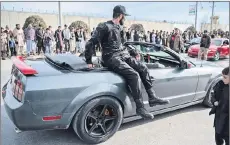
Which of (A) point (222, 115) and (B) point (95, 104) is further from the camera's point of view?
(B) point (95, 104)

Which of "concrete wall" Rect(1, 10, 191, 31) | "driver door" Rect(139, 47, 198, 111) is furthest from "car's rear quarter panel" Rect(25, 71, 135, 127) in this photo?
"concrete wall" Rect(1, 10, 191, 31)

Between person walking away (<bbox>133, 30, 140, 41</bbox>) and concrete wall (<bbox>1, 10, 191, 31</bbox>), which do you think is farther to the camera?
concrete wall (<bbox>1, 10, 191, 31</bbox>)

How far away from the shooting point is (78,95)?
2.96 m

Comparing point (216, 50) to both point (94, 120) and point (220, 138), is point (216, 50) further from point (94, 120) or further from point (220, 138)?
point (94, 120)

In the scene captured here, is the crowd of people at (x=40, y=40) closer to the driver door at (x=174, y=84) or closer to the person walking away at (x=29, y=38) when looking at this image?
the person walking away at (x=29, y=38)

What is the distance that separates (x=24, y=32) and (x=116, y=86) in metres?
10.5

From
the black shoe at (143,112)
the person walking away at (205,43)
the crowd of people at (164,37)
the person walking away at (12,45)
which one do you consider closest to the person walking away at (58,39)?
the person walking away at (12,45)

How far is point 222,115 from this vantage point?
2535mm

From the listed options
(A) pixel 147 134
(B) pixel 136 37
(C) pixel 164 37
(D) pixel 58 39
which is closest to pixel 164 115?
(A) pixel 147 134

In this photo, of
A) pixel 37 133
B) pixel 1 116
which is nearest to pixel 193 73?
pixel 37 133

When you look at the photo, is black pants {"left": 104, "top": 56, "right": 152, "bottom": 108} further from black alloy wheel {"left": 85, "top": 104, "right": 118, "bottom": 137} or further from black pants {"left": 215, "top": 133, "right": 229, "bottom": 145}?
black pants {"left": 215, "top": 133, "right": 229, "bottom": 145}

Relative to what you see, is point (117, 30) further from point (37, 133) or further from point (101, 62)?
point (37, 133)

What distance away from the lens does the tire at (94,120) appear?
303cm

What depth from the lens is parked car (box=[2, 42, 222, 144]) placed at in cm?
280
